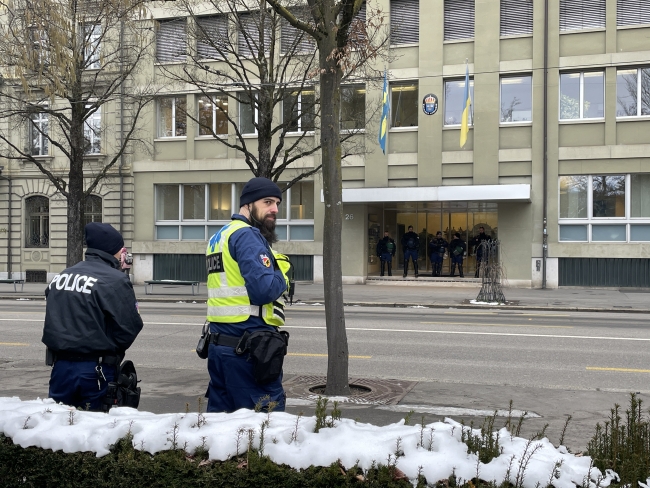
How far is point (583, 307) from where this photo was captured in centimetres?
1888

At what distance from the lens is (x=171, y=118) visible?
97.3ft

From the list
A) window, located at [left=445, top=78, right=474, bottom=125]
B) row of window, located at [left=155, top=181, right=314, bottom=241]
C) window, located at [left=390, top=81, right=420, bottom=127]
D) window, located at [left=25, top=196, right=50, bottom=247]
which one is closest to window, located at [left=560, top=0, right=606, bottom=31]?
window, located at [left=445, top=78, right=474, bottom=125]

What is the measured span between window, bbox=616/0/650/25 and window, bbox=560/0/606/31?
19.8 inches

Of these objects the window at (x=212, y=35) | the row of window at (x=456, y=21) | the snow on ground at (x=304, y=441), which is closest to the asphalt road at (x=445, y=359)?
the snow on ground at (x=304, y=441)

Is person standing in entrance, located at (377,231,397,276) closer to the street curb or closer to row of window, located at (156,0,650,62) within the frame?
the street curb

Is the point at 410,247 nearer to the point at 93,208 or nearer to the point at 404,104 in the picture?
the point at 404,104

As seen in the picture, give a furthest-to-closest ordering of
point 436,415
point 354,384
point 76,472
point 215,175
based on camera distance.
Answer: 1. point 215,175
2. point 354,384
3. point 436,415
4. point 76,472

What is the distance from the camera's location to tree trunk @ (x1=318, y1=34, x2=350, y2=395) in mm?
7887

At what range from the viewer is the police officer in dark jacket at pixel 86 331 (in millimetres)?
4262

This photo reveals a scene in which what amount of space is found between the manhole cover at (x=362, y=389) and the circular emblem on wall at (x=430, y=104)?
18663 mm

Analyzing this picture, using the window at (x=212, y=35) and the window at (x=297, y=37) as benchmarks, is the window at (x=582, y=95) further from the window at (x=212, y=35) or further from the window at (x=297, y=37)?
the window at (x=212, y=35)

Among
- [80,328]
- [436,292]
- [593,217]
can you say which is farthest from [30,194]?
[80,328]

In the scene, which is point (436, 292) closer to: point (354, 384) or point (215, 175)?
point (215, 175)

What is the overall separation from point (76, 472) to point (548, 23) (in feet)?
81.2
